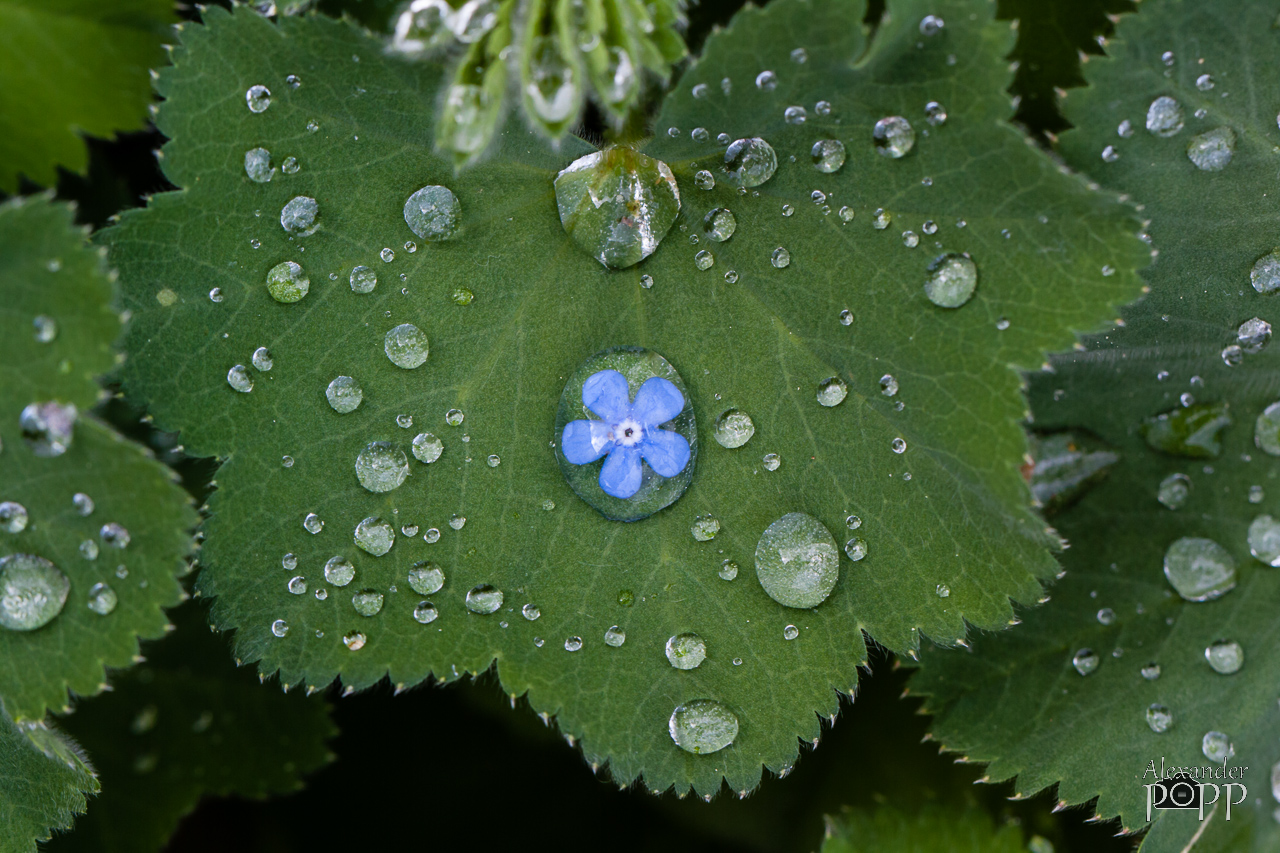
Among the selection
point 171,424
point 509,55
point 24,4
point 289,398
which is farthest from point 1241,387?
point 24,4

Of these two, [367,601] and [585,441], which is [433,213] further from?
[367,601]

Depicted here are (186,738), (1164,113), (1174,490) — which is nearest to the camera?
(1164,113)

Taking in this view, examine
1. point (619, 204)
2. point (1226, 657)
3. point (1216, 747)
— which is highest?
point (619, 204)

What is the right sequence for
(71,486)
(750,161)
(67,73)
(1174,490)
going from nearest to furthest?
(71,486) < (750,161) < (1174,490) < (67,73)

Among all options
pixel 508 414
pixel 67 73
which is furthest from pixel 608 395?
pixel 67 73

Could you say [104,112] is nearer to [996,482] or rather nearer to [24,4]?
[24,4]

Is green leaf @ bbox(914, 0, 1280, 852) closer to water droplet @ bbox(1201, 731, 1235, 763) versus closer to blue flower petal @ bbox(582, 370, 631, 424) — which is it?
water droplet @ bbox(1201, 731, 1235, 763)

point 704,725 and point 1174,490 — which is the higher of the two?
point 1174,490

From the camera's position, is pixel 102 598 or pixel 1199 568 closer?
pixel 102 598
